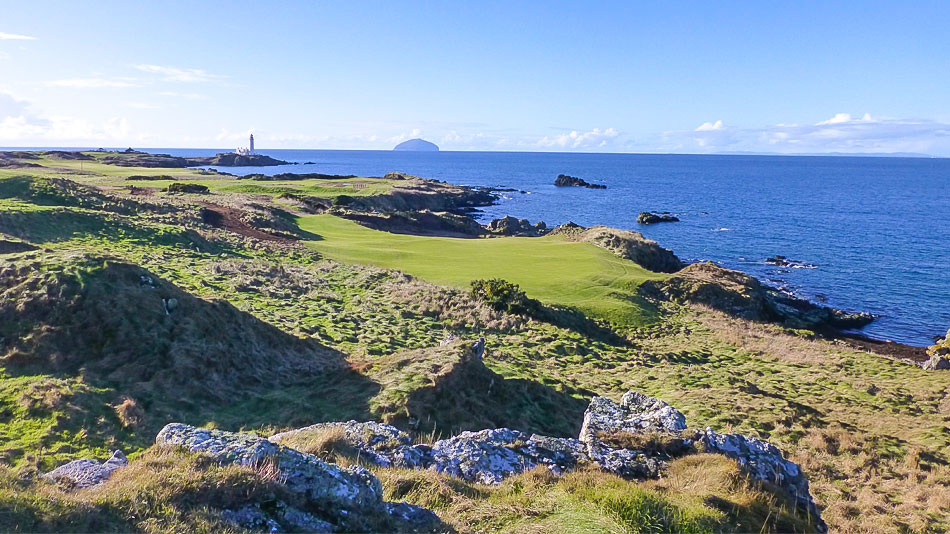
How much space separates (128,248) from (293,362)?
57.2 feet

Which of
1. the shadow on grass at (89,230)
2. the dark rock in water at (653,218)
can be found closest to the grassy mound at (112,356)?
the shadow on grass at (89,230)

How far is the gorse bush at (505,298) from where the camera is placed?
2755 cm

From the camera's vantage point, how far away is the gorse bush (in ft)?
90.4

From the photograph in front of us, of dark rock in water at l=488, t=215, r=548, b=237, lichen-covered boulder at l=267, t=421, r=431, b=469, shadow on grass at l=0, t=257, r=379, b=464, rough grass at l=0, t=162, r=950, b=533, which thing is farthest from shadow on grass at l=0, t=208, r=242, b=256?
dark rock in water at l=488, t=215, r=548, b=237

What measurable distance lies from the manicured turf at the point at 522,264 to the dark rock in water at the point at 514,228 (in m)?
16.2

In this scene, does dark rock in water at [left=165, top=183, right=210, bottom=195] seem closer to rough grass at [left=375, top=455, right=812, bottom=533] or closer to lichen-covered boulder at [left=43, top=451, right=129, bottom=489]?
lichen-covered boulder at [left=43, top=451, right=129, bottom=489]

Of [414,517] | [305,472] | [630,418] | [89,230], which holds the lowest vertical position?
[630,418]

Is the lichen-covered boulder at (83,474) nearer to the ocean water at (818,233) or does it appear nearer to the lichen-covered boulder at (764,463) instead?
the lichen-covered boulder at (764,463)

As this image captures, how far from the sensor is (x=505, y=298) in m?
28.1

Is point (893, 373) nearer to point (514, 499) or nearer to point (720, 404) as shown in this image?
point (720, 404)

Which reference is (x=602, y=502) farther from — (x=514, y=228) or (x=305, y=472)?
(x=514, y=228)

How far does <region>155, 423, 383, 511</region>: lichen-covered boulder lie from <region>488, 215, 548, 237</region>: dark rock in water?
60.1m

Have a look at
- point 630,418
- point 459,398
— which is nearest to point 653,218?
point 459,398

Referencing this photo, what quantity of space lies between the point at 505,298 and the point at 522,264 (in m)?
11.9
